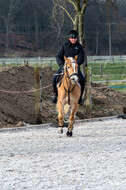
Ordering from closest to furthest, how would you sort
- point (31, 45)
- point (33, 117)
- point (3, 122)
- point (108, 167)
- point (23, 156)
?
1. point (108, 167)
2. point (23, 156)
3. point (3, 122)
4. point (33, 117)
5. point (31, 45)

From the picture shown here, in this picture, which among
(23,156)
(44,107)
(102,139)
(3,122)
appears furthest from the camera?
(44,107)

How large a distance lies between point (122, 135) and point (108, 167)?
4.43 meters

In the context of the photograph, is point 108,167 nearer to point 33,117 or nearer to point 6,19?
point 33,117

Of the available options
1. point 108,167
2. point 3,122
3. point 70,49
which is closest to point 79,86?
point 70,49

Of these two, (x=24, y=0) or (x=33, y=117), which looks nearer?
(x=33, y=117)

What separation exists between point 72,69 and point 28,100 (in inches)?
232

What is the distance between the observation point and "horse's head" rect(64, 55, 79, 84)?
1141 centimetres

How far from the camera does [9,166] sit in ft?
26.8

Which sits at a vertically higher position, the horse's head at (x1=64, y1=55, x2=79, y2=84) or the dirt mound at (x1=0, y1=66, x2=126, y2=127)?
the horse's head at (x1=64, y1=55, x2=79, y2=84)

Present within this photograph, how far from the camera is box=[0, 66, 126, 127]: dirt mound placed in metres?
15.5

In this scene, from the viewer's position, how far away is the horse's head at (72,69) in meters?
11.4

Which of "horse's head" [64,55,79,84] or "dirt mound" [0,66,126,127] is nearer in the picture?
"horse's head" [64,55,79,84]

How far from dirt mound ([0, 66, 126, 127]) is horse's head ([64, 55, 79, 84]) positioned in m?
3.24

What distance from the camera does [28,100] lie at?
17172mm
